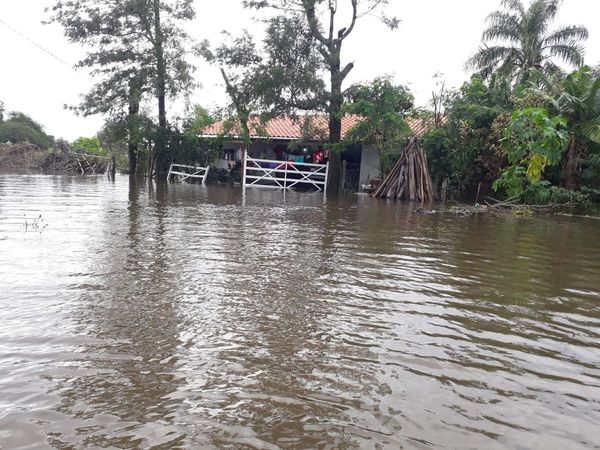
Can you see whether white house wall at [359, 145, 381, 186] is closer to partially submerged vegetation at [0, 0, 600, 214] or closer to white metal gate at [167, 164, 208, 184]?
partially submerged vegetation at [0, 0, 600, 214]

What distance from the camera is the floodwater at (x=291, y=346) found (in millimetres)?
2510

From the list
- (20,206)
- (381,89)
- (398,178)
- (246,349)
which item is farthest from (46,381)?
(381,89)

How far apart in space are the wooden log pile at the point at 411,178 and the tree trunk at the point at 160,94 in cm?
1387

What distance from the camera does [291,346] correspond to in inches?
141

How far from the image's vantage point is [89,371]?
3.05 m

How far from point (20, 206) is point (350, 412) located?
37.1 feet

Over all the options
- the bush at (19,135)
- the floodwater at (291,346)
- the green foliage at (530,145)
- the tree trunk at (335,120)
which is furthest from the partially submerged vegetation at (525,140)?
the bush at (19,135)

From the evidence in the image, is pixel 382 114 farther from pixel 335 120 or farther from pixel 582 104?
pixel 582 104

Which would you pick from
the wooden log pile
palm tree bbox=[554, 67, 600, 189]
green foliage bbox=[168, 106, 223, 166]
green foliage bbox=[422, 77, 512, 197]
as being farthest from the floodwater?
green foliage bbox=[168, 106, 223, 166]

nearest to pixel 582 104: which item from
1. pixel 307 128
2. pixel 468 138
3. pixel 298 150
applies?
pixel 468 138

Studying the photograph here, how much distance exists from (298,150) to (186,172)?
21.4ft

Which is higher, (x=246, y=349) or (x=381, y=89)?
(x=381, y=89)

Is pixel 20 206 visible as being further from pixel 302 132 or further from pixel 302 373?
pixel 302 132

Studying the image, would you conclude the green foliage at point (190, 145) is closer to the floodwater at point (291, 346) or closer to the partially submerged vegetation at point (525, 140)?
the partially submerged vegetation at point (525, 140)
